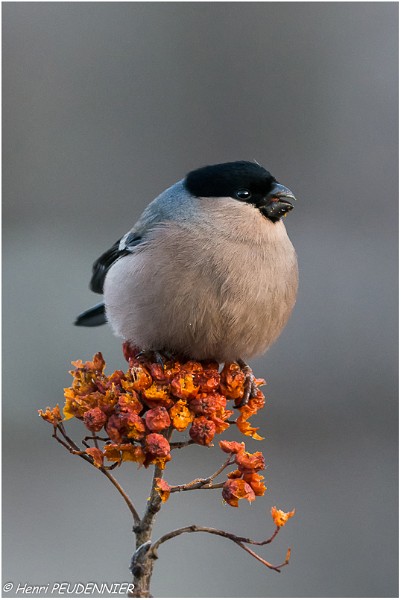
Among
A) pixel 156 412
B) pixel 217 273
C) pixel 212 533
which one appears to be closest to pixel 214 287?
pixel 217 273

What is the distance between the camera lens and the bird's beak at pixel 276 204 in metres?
1.49

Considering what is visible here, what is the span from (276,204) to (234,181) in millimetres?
88

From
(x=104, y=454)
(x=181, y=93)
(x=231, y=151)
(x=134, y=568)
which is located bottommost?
(x=134, y=568)

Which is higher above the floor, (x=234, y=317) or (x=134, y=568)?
(x=234, y=317)

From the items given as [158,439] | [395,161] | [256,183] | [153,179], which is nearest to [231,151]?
[153,179]

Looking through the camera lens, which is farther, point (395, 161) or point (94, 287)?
point (395, 161)

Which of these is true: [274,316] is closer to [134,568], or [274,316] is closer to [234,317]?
[234,317]

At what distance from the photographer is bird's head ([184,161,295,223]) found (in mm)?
1494

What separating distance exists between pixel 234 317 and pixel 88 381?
0.33 m

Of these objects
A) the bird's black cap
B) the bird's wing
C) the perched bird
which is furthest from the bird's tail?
the bird's black cap

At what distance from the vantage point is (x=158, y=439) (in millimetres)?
1131

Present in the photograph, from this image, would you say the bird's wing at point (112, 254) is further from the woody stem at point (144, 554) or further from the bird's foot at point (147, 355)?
the woody stem at point (144, 554)

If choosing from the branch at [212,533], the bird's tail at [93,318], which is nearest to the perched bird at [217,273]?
the bird's tail at [93,318]

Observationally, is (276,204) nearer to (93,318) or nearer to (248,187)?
(248,187)
